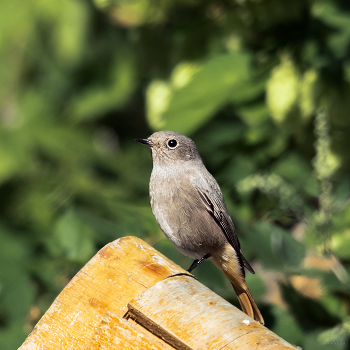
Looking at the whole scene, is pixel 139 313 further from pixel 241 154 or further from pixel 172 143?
pixel 241 154

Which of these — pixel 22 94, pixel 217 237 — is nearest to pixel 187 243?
pixel 217 237

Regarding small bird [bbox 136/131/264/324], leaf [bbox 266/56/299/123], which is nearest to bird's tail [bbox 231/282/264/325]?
small bird [bbox 136/131/264/324]

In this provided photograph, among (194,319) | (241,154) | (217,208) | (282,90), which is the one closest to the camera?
(194,319)

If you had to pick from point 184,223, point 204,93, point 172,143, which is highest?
point 204,93

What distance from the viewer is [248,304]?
2.03 m

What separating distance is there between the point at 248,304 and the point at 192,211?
17.8 inches

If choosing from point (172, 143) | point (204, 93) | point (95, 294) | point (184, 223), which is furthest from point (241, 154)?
point (95, 294)

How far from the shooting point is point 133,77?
381 centimetres

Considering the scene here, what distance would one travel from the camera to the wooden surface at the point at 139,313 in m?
1.22

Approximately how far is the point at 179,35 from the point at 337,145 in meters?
1.14

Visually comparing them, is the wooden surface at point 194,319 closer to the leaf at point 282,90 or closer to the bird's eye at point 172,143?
the bird's eye at point 172,143

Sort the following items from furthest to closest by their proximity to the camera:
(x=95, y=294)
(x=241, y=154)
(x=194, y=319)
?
(x=241, y=154), (x=95, y=294), (x=194, y=319)

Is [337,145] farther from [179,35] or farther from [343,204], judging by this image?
[179,35]

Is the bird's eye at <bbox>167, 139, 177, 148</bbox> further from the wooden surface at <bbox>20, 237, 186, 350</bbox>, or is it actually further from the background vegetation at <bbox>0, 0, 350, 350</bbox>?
the wooden surface at <bbox>20, 237, 186, 350</bbox>
